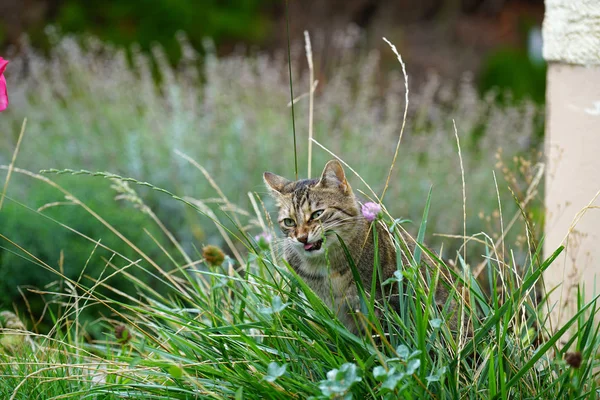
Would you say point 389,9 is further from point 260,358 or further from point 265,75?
point 260,358

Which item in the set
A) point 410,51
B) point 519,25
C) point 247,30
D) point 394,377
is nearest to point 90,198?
point 394,377

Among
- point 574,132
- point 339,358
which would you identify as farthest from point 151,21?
point 339,358

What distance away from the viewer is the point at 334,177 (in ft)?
9.43

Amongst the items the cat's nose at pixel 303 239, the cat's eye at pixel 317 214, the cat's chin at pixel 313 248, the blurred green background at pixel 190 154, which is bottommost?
the blurred green background at pixel 190 154

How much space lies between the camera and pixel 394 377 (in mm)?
1883

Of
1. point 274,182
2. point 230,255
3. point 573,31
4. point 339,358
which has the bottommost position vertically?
point 230,255

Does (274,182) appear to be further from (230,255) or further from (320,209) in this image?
(230,255)

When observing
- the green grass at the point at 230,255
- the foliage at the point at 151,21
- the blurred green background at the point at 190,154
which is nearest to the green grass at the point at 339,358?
the green grass at the point at 230,255

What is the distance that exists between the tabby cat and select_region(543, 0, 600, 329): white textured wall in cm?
64

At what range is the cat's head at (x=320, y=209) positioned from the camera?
281 cm

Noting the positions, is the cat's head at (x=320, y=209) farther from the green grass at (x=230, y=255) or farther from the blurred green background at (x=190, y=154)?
the blurred green background at (x=190, y=154)

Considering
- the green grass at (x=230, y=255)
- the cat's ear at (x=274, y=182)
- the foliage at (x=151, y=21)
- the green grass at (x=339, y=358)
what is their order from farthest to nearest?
the foliage at (x=151, y=21), the cat's ear at (x=274, y=182), the green grass at (x=230, y=255), the green grass at (x=339, y=358)

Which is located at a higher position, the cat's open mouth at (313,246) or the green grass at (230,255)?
the cat's open mouth at (313,246)

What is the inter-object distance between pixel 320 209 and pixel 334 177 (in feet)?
0.41
